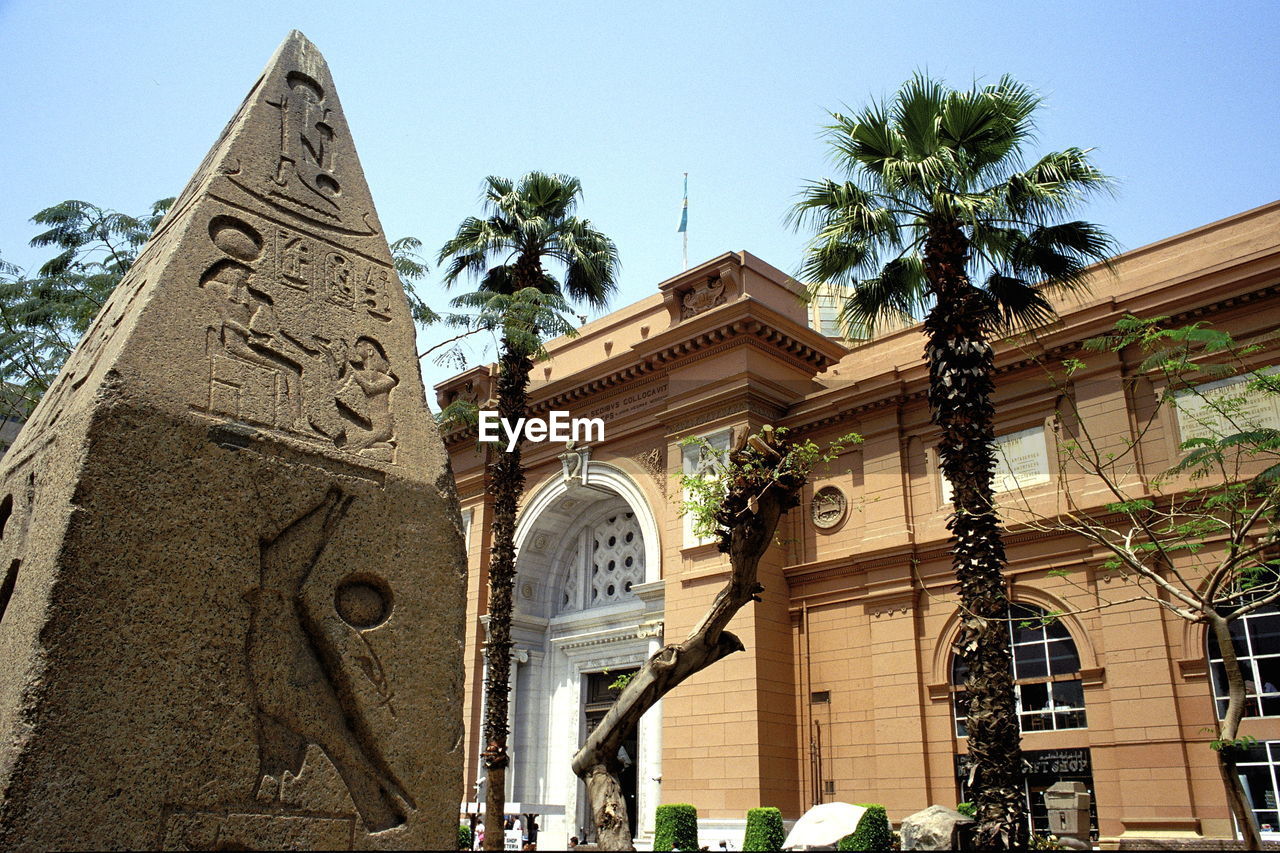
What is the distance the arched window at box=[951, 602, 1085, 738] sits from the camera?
52.2 ft

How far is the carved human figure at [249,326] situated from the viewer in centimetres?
407

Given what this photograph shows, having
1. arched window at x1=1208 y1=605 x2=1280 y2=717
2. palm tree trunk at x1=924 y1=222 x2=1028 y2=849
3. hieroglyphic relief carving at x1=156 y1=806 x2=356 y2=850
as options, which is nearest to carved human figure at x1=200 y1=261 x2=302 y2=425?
hieroglyphic relief carving at x1=156 y1=806 x2=356 y2=850

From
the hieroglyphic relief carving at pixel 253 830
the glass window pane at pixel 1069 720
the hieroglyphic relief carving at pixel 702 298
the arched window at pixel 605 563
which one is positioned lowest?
the hieroglyphic relief carving at pixel 253 830

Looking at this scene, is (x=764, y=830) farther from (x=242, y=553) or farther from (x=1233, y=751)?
(x=242, y=553)

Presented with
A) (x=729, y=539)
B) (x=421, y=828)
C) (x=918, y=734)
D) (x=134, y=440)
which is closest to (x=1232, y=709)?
(x=729, y=539)

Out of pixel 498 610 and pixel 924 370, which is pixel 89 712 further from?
pixel 924 370

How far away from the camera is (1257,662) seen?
46.6 feet

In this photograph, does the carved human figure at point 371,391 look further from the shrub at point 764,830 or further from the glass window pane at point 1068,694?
the glass window pane at point 1068,694

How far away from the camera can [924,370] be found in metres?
19.2

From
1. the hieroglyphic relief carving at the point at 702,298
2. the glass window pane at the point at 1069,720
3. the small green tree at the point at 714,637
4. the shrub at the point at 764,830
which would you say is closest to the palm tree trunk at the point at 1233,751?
the small green tree at the point at 714,637

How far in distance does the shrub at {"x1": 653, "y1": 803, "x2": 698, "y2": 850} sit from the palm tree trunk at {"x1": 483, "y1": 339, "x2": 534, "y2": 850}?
3042mm

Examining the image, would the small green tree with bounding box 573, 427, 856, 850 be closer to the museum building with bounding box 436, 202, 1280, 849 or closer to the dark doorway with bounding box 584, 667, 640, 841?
the museum building with bounding box 436, 202, 1280, 849

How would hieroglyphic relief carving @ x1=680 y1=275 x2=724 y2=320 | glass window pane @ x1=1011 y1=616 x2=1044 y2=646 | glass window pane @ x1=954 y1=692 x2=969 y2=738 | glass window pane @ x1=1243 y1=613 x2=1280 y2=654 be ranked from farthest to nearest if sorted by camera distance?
hieroglyphic relief carving @ x1=680 y1=275 x2=724 y2=320 → glass window pane @ x1=954 y1=692 x2=969 y2=738 → glass window pane @ x1=1011 y1=616 x2=1044 y2=646 → glass window pane @ x1=1243 y1=613 x2=1280 y2=654

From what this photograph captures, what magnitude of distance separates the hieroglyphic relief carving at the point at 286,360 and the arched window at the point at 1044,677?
13.7 m
